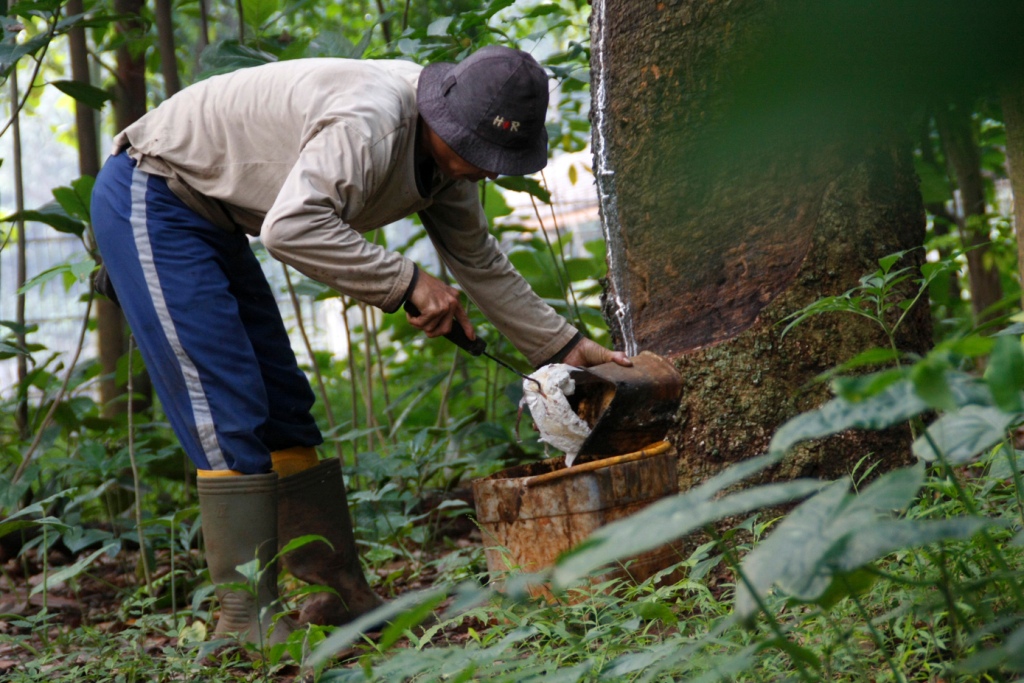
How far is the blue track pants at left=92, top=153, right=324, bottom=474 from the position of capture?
2.26 meters

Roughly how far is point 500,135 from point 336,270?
18.7 inches

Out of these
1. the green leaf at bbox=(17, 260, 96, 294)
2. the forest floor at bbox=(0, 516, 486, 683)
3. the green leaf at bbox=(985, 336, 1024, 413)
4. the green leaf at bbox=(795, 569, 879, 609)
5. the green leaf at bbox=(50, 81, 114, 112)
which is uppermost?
the green leaf at bbox=(50, 81, 114, 112)

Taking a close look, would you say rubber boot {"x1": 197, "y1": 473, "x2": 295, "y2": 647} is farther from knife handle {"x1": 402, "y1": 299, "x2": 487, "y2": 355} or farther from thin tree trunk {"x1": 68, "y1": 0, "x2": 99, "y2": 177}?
thin tree trunk {"x1": 68, "y1": 0, "x2": 99, "y2": 177}

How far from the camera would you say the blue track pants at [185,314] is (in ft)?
7.41

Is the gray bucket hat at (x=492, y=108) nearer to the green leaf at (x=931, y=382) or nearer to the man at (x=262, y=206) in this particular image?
the man at (x=262, y=206)

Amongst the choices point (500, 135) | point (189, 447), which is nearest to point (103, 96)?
point (189, 447)

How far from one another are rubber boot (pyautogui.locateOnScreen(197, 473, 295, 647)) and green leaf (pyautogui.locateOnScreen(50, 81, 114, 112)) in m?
1.49

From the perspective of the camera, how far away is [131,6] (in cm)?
405

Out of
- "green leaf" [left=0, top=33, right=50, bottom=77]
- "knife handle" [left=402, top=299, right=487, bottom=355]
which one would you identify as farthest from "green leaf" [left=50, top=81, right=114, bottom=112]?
"knife handle" [left=402, top=299, right=487, bottom=355]

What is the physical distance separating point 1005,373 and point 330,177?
1540 mm

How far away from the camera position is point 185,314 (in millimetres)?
2254

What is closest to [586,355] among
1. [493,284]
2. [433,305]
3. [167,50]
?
[493,284]

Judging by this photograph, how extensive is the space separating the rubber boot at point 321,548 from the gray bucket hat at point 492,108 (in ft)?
3.39

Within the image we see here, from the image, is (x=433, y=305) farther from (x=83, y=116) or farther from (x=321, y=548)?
(x=83, y=116)
